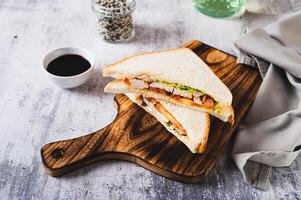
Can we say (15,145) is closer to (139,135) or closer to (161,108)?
(139,135)

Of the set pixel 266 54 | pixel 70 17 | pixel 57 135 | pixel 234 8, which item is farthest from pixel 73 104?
pixel 234 8

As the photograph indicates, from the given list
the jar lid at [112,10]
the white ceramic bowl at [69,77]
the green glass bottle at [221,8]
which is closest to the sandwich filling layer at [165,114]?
the white ceramic bowl at [69,77]

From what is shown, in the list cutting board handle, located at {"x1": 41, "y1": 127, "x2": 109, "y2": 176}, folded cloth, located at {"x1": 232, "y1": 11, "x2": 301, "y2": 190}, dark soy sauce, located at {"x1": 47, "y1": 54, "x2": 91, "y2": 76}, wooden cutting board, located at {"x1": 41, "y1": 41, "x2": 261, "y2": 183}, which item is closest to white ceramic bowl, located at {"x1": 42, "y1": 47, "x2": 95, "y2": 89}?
A: dark soy sauce, located at {"x1": 47, "y1": 54, "x2": 91, "y2": 76}

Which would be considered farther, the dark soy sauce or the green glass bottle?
the green glass bottle

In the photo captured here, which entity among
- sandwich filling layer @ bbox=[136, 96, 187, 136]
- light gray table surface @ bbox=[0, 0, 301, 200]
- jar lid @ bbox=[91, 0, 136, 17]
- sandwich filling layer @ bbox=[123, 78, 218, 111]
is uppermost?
jar lid @ bbox=[91, 0, 136, 17]

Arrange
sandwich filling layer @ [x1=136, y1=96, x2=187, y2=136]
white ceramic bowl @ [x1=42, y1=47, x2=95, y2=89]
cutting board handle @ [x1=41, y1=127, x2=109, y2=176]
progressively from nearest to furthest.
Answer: cutting board handle @ [x1=41, y1=127, x2=109, y2=176]
sandwich filling layer @ [x1=136, y1=96, x2=187, y2=136]
white ceramic bowl @ [x1=42, y1=47, x2=95, y2=89]

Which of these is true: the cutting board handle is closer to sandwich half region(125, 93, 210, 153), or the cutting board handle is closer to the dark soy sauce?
sandwich half region(125, 93, 210, 153)

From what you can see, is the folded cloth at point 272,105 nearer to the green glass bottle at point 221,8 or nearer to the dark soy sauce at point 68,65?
the green glass bottle at point 221,8

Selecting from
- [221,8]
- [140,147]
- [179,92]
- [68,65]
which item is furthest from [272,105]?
[68,65]
